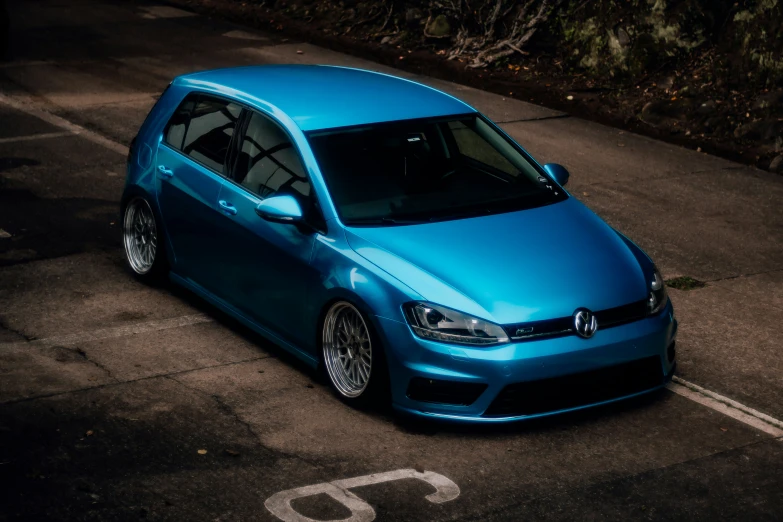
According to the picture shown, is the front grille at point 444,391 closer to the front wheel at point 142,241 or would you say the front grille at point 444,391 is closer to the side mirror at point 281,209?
the side mirror at point 281,209

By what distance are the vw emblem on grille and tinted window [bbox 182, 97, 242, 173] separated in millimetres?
2858

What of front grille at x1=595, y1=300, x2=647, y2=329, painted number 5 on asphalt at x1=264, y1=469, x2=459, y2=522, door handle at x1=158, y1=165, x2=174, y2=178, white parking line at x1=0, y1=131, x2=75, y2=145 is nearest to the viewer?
painted number 5 on asphalt at x1=264, y1=469, x2=459, y2=522

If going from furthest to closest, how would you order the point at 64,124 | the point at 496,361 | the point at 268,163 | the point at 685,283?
the point at 64,124 < the point at 685,283 < the point at 268,163 < the point at 496,361

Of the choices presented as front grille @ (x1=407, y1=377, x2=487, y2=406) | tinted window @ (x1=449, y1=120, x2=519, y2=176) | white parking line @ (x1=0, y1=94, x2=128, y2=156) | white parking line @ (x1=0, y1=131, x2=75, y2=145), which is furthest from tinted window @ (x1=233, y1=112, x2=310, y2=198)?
white parking line @ (x1=0, y1=131, x2=75, y2=145)

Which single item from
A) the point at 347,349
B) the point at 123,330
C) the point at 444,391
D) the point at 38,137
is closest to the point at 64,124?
the point at 38,137

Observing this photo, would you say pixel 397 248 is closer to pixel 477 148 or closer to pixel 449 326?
pixel 449 326

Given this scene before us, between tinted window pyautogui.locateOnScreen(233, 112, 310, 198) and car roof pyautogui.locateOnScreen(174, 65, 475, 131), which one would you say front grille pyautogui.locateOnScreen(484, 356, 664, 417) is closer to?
tinted window pyautogui.locateOnScreen(233, 112, 310, 198)

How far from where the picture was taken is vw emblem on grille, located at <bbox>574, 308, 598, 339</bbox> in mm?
6969

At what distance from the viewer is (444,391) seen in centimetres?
704

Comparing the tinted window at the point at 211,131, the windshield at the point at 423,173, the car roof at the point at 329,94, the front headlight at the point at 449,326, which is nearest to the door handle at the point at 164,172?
the tinted window at the point at 211,131

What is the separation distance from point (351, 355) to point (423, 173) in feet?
4.45

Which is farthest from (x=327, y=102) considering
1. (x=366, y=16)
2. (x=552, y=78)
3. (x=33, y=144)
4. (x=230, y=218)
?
(x=366, y=16)

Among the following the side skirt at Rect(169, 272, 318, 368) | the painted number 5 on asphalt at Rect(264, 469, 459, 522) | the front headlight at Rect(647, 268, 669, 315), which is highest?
the front headlight at Rect(647, 268, 669, 315)

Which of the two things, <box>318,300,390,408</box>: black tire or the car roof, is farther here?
the car roof
